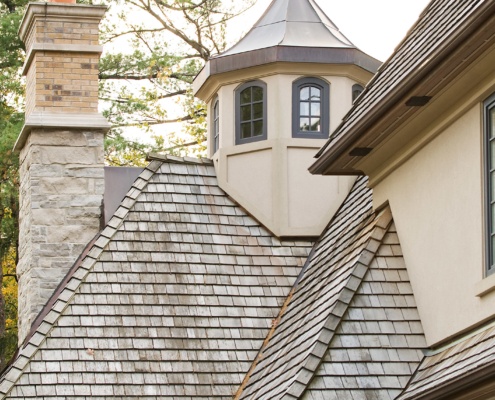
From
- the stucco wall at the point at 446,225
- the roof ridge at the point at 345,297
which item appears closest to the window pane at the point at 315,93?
the roof ridge at the point at 345,297

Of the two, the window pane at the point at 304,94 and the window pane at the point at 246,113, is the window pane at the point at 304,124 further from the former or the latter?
the window pane at the point at 246,113

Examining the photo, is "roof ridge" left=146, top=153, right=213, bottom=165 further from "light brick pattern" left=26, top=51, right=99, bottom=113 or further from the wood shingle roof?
the wood shingle roof

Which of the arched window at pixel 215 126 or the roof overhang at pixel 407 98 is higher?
the arched window at pixel 215 126

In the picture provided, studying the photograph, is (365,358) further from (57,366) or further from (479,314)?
(57,366)

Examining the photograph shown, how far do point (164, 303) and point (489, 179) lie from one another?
4.64m

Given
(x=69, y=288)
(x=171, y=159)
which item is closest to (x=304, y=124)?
(x=171, y=159)

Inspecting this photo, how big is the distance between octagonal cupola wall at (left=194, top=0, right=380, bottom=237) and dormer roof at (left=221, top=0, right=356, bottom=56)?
21 millimetres

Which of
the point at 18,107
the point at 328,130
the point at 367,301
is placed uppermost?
the point at 18,107

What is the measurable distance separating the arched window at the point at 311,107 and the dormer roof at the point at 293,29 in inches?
18.6

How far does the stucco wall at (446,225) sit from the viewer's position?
35.2 ft

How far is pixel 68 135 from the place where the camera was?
16.4 meters

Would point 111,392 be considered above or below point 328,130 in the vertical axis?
below

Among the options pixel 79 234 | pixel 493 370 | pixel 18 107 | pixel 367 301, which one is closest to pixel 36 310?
pixel 79 234

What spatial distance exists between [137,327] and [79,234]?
2.63 m
